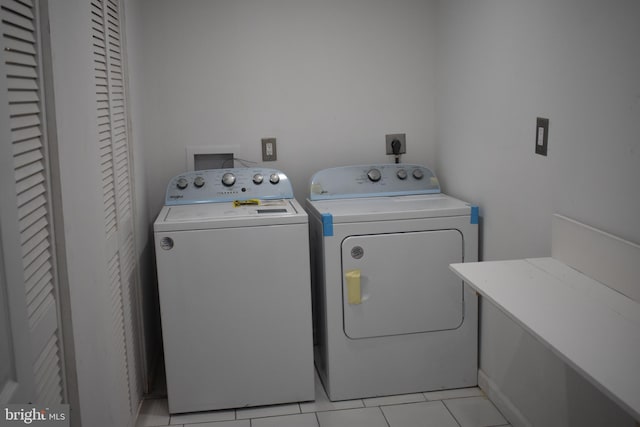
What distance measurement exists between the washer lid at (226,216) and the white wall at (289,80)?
44cm

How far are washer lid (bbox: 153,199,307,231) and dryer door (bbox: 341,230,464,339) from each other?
301 millimetres

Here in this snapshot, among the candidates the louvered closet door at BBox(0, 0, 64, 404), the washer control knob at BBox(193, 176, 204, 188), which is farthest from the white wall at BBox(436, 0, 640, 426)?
the louvered closet door at BBox(0, 0, 64, 404)

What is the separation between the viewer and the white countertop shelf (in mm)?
1400

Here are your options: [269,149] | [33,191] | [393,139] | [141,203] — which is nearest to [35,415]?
[33,191]

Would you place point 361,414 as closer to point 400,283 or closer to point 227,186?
point 400,283

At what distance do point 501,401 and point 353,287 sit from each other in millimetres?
817

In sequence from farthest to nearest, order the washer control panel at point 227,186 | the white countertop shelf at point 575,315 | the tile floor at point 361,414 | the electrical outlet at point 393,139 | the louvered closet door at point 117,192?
1. the electrical outlet at point 393,139
2. the washer control panel at point 227,186
3. the tile floor at point 361,414
4. the louvered closet door at point 117,192
5. the white countertop shelf at point 575,315

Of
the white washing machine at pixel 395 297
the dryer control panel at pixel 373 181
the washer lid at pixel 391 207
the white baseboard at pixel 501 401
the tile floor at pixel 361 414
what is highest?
the dryer control panel at pixel 373 181

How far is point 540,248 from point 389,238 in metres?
0.66

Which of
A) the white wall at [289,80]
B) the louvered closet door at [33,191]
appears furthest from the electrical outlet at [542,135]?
the louvered closet door at [33,191]

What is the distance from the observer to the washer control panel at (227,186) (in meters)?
3.12

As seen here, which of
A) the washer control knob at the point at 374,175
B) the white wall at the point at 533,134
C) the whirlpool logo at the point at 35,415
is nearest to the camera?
the whirlpool logo at the point at 35,415

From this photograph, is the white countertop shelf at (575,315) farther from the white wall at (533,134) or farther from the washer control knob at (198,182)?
the washer control knob at (198,182)

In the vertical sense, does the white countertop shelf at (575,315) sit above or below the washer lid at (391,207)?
below
